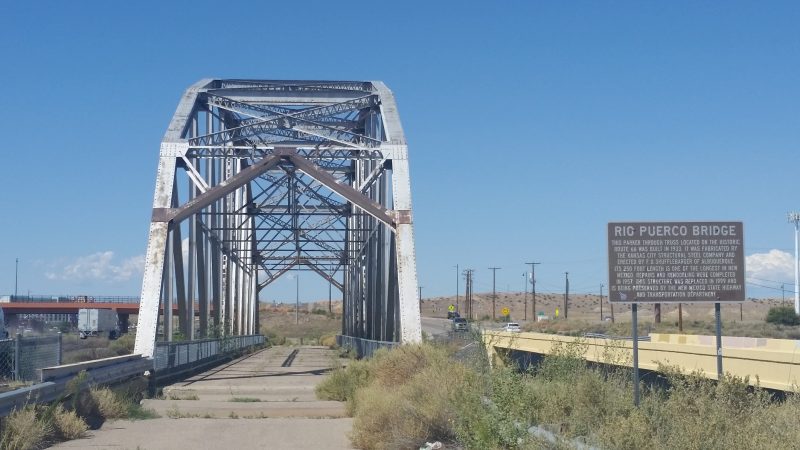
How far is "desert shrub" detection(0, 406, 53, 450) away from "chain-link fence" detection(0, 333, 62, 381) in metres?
7.32

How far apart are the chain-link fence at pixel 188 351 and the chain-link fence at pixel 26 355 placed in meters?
2.54

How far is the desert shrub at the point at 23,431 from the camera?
1266 cm

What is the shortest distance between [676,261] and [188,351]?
70.1 feet

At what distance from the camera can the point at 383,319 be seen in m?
38.8

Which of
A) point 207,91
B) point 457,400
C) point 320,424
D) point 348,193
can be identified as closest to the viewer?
point 457,400

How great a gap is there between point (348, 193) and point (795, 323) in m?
42.4

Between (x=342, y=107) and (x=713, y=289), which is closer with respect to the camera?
(x=713, y=289)

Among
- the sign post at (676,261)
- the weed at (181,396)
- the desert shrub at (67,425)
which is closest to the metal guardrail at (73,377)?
the desert shrub at (67,425)

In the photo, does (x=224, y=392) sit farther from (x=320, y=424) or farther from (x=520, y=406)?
(x=520, y=406)

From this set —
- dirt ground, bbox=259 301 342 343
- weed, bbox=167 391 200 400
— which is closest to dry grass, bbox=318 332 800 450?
weed, bbox=167 391 200 400

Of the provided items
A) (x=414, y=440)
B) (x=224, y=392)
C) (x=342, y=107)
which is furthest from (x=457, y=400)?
(x=342, y=107)

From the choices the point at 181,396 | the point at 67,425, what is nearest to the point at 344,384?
the point at 181,396

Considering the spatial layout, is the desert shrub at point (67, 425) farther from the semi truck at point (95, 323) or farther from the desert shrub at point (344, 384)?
the semi truck at point (95, 323)

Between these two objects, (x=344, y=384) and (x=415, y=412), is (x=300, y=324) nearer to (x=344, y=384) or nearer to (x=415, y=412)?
(x=344, y=384)
